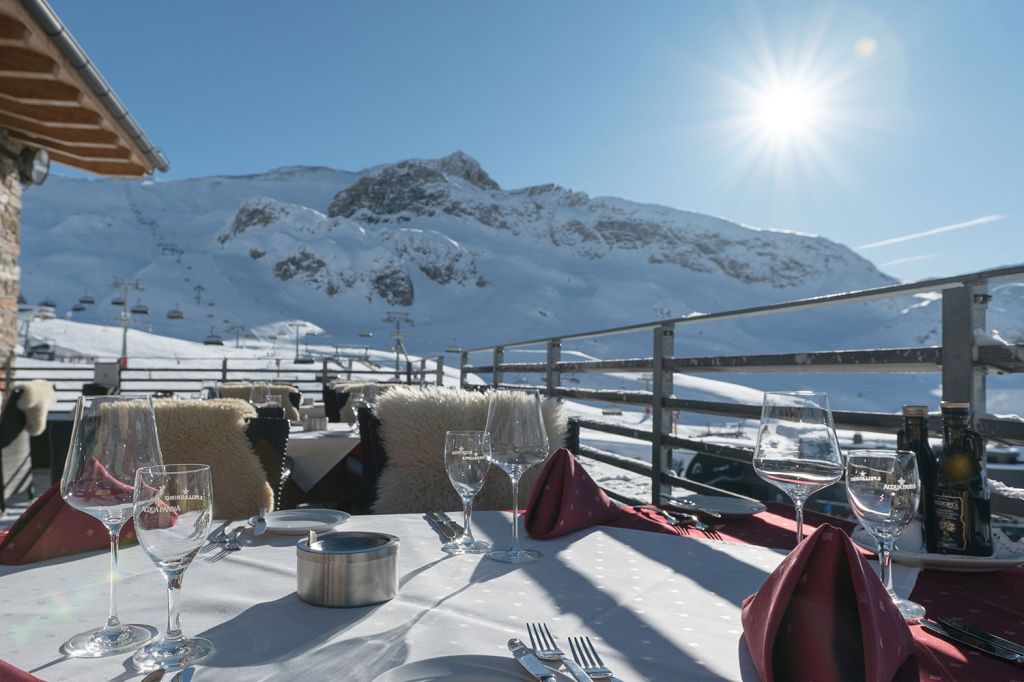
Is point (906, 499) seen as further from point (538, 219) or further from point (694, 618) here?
point (538, 219)

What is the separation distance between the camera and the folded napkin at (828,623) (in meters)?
0.49

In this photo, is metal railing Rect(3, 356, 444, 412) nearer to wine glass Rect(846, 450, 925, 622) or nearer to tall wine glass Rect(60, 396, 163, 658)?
tall wine glass Rect(60, 396, 163, 658)

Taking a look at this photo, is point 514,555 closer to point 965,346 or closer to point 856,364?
point 965,346

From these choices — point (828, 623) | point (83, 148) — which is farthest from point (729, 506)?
point (83, 148)

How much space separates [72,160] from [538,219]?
304ft

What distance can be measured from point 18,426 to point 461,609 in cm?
370

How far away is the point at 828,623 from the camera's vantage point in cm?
51

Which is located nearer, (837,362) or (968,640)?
(968,640)

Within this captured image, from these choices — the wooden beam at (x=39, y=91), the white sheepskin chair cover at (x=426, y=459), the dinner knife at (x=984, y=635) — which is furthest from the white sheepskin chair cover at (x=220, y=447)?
the wooden beam at (x=39, y=91)

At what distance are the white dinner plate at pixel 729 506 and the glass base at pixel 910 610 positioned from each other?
0.44m

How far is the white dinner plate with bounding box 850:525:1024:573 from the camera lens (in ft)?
2.57

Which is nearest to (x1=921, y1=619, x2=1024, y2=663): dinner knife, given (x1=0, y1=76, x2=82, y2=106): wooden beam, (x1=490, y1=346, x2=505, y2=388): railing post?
(x1=0, y1=76, x2=82, y2=106): wooden beam

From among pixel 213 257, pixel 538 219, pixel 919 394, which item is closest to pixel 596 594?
pixel 919 394

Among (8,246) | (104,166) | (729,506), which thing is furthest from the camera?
(104,166)
